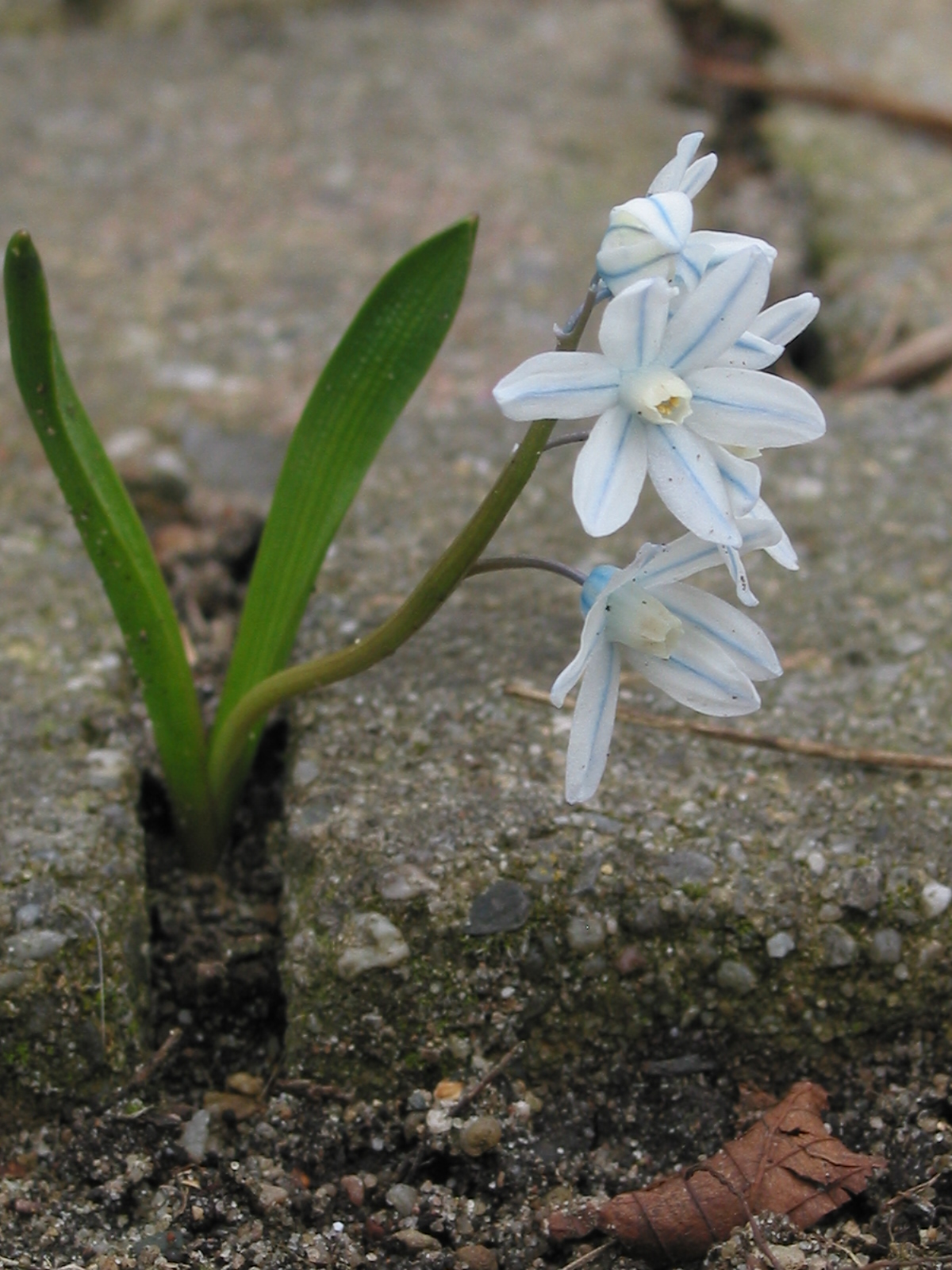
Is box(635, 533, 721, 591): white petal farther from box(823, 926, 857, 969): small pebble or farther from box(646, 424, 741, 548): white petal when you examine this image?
box(823, 926, 857, 969): small pebble

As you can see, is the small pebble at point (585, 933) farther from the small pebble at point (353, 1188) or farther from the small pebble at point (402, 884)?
the small pebble at point (353, 1188)

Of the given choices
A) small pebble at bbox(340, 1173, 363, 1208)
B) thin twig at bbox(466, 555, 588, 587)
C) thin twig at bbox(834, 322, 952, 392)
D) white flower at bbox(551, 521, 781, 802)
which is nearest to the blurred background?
thin twig at bbox(834, 322, 952, 392)

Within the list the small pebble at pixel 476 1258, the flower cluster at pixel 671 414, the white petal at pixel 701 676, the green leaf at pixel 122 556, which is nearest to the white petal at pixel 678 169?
the flower cluster at pixel 671 414

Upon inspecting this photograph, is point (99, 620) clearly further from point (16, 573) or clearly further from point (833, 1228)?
point (833, 1228)

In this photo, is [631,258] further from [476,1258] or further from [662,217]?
[476,1258]

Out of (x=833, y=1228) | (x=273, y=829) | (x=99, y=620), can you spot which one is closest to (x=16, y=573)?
(x=99, y=620)

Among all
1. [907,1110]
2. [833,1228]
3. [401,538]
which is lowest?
[833,1228]
